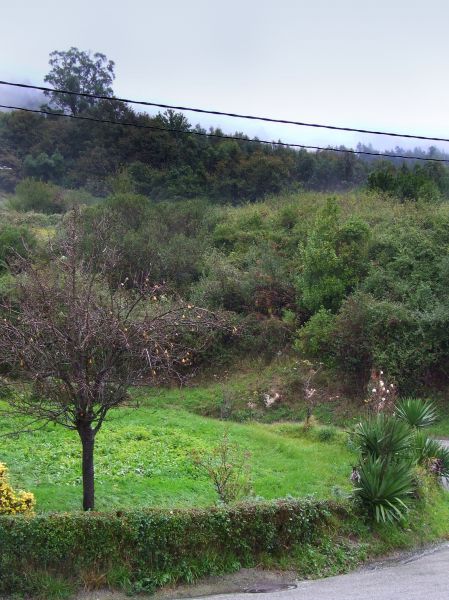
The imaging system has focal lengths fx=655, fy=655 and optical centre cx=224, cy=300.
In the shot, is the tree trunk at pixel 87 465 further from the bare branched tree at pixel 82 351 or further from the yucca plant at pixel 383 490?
the yucca plant at pixel 383 490

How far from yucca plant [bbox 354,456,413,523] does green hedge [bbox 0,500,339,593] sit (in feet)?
5.23

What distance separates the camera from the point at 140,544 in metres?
7.59

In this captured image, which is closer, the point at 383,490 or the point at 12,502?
the point at 12,502

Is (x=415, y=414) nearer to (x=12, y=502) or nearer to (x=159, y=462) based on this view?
(x=159, y=462)

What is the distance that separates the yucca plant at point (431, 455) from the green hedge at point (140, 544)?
181 inches

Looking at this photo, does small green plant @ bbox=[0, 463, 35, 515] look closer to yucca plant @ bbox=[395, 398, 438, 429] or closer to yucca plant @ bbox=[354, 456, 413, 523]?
yucca plant @ bbox=[354, 456, 413, 523]

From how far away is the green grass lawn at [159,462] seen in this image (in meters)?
10.4

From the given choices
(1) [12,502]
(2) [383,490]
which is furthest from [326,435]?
(1) [12,502]

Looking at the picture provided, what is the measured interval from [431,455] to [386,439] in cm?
230

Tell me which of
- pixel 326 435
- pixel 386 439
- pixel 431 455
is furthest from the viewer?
→ pixel 326 435

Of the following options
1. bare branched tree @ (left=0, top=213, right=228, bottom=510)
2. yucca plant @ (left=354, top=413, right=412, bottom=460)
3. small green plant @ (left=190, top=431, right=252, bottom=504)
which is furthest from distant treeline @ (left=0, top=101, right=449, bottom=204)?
bare branched tree @ (left=0, top=213, right=228, bottom=510)

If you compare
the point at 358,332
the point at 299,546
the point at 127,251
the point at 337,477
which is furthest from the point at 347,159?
the point at 299,546

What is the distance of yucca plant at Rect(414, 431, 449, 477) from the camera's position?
12.3 m

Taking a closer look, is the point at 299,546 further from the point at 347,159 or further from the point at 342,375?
the point at 347,159
